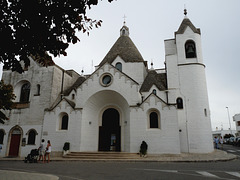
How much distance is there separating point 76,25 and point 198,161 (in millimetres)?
13278

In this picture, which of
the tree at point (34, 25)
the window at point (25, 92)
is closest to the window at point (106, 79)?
the window at point (25, 92)

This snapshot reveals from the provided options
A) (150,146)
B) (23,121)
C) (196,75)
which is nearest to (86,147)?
(150,146)

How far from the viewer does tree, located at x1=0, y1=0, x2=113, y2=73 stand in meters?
4.40

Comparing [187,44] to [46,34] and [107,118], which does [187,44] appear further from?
[46,34]

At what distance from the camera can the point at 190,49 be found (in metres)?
23.2

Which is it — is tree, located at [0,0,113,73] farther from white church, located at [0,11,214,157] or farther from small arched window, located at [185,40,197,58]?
small arched window, located at [185,40,197,58]

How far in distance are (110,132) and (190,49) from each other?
14350 mm

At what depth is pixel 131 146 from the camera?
17.7m

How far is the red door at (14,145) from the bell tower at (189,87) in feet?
60.6

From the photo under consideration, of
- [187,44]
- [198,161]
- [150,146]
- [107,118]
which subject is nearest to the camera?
[198,161]

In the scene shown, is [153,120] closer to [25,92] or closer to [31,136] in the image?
[31,136]

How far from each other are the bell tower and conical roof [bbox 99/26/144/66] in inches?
175

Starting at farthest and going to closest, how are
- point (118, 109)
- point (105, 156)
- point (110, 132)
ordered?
point (118, 109)
point (110, 132)
point (105, 156)

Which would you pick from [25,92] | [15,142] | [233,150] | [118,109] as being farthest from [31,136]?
[233,150]
